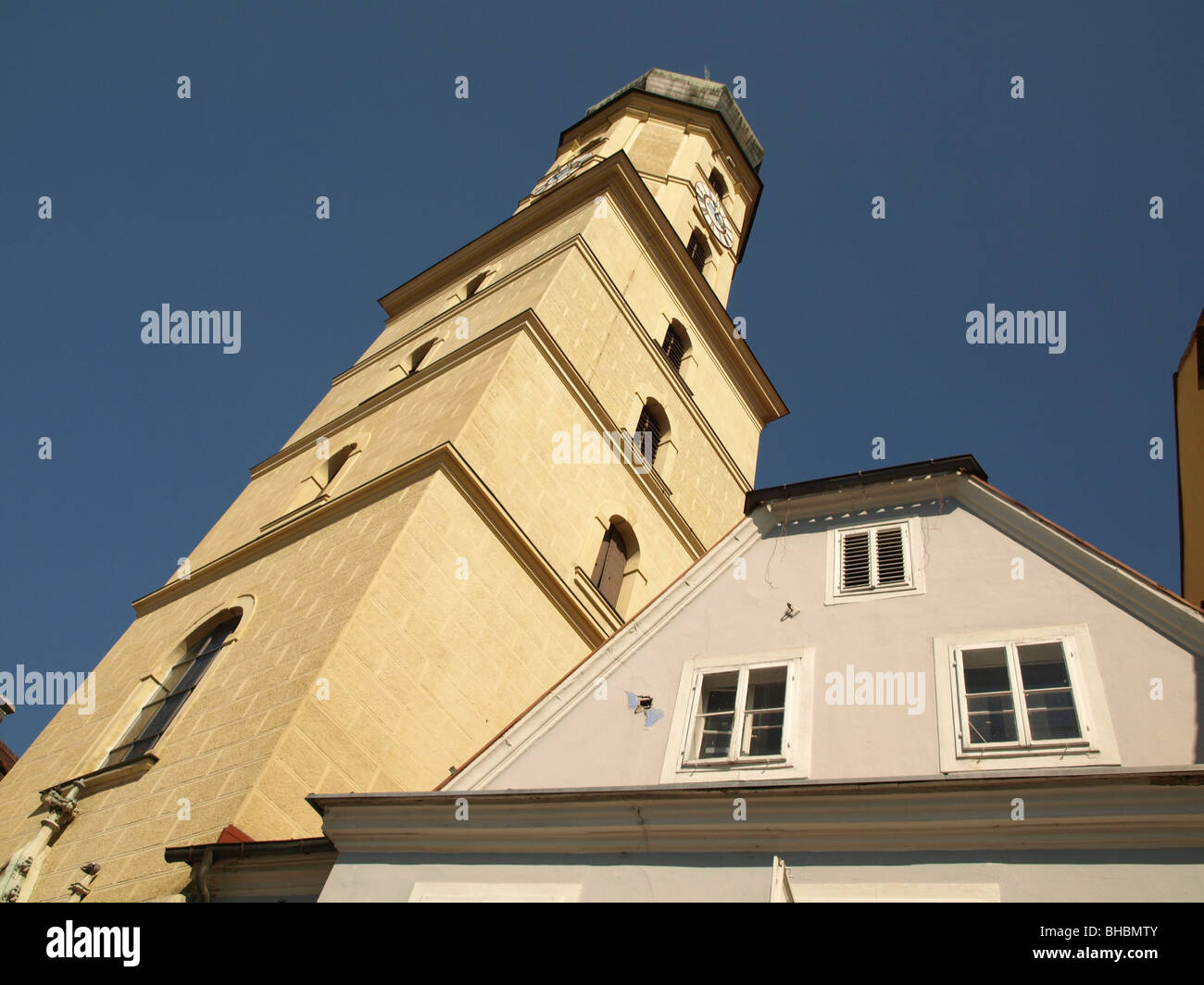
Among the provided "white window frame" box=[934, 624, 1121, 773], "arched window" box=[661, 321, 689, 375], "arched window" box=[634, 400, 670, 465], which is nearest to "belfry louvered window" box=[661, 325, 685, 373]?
"arched window" box=[661, 321, 689, 375]

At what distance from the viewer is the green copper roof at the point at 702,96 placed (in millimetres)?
33438

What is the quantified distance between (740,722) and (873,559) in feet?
6.99

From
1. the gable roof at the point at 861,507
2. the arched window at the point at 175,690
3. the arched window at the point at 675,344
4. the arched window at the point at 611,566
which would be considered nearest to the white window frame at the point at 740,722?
the gable roof at the point at 861,507

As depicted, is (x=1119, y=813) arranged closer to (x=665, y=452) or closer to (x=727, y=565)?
(x=727, y=565)

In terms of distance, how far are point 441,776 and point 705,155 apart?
23.6 m

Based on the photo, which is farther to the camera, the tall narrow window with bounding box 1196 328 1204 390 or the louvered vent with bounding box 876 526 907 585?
the tall narrow window with bounding box 1196 328 1204 390

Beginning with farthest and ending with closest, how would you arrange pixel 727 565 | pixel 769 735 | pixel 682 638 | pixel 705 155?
1. pixel 705 155
2. pixel 727 565
3. pixel 682 638
4. pixel 769 735

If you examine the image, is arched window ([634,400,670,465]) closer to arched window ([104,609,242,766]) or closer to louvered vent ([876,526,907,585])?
arched window ([104,609,242,766])

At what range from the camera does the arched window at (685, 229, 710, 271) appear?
28.6 m

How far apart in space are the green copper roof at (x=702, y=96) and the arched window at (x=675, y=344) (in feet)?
36.9

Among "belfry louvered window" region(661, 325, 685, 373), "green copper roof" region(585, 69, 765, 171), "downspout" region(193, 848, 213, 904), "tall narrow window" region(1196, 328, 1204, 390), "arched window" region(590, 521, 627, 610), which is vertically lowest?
"downspout" region(193, 848, 213, 904)

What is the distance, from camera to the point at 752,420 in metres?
26.5

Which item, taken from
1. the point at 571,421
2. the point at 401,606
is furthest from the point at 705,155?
the point at 401,606

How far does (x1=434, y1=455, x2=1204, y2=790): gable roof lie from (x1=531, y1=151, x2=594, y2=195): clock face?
2069 cm
